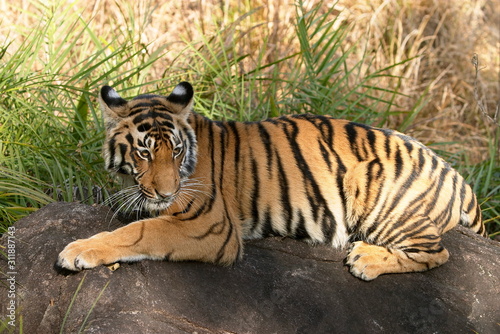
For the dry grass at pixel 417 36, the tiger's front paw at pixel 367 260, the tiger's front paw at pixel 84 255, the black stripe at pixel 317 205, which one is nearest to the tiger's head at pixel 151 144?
the tiger's front paw at pixel 84 255

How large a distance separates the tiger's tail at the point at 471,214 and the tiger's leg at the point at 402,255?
52 cm

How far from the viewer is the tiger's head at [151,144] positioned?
3.41 meters

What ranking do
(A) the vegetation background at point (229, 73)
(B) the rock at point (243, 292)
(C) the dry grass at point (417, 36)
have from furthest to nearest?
(C) the dry grass at point (417, 36) → (A) the vegetation background at point (229, 73) → (B) the rock at point (243, 292)

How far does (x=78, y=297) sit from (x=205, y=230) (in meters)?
0.87

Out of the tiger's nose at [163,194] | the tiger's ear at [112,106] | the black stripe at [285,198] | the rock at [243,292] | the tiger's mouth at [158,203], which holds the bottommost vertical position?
the rock at [243,292]

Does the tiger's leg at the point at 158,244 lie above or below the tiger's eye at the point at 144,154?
below

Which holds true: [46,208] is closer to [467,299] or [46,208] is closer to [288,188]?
[288,188]

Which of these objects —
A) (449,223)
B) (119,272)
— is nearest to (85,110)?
(119,272)

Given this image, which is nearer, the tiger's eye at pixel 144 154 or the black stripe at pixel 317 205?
the tiger's eye at pixel 144 154

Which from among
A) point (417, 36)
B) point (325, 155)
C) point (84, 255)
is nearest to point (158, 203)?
point (84, 255)

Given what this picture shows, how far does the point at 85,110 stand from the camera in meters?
5.18

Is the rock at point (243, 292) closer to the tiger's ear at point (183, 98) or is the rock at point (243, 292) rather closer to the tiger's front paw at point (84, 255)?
the tiger's front paw at point (84, 255)

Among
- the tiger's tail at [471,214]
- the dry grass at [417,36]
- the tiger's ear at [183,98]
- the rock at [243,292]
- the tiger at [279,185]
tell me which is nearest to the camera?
the rock at [243,292]

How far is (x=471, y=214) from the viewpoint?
4352 mm
